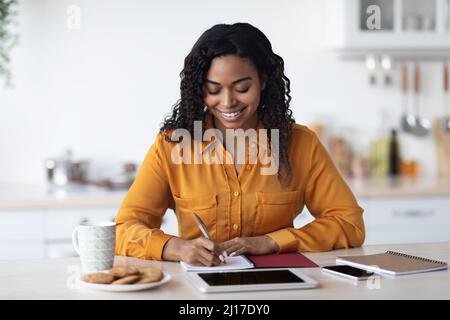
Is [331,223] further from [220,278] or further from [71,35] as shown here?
[71,35]

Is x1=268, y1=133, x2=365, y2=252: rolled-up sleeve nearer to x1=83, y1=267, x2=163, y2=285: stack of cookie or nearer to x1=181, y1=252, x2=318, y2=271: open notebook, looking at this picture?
x1=181, y1=252, x2=318, y2=271: open notebook

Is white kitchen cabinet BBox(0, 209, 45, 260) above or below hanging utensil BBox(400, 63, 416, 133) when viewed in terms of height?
below

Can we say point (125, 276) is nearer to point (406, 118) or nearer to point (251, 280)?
point (251, 280)

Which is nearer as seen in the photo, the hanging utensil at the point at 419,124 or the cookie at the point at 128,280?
the cookie at the point at 128,280

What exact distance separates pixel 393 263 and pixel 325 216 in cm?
39

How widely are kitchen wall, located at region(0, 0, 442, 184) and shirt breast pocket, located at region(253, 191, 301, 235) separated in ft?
5.73

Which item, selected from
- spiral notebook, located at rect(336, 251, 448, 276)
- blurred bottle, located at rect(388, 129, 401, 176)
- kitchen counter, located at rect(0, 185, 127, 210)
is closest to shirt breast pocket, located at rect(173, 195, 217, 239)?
spiral notebook, located at rect(336, 251, 448, 276)

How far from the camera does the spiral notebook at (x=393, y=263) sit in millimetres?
1628

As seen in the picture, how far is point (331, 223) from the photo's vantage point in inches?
77.9

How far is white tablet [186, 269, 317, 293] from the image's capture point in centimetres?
146

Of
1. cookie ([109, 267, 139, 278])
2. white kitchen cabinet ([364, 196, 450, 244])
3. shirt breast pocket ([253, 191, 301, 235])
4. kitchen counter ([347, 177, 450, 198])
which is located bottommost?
white kitchen cabinet ([364, 196, 450, 244])

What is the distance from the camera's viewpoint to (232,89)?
1.94 m

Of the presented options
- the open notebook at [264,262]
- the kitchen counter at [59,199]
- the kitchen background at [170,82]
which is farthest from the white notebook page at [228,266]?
the kitchen background at [170,82]

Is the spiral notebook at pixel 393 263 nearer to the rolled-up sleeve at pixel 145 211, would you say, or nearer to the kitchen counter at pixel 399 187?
the rolled-up sleeve at pixel 145 211
